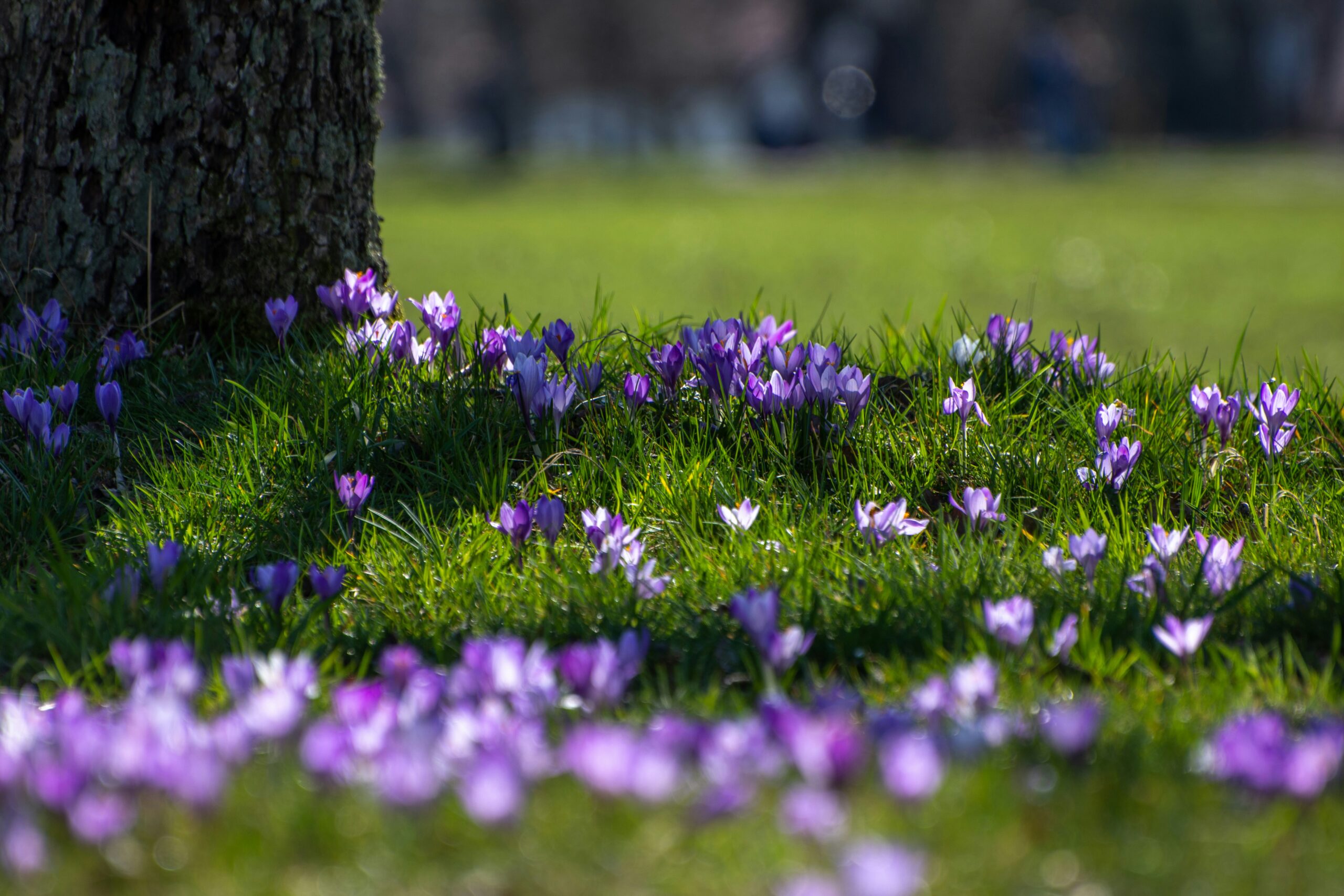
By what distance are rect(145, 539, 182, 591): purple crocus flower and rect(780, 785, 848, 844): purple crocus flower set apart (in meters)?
1.44

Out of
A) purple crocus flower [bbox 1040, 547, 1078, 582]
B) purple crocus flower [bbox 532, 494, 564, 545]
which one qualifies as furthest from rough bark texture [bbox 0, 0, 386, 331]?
purple crocus flower [bbox 1040, 547, 1078, 582]

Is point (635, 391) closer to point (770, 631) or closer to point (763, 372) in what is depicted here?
point (763, 372)

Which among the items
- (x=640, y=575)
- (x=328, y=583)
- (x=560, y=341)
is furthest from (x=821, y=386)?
(x=328, y=583)

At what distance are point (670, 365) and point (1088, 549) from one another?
1241 mm

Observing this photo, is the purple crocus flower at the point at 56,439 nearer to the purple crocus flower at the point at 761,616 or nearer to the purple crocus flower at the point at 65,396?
the purple crocus flower at the point at 65,396

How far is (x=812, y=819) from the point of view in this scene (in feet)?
5.51

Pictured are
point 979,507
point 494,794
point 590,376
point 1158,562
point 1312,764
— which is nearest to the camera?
point 494,794

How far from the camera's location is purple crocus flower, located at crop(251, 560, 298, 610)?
8.27ft

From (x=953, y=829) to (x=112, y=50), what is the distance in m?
3.28

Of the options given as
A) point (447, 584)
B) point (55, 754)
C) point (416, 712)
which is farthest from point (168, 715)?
point (447, 584)

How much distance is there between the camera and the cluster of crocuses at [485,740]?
170 centimetres

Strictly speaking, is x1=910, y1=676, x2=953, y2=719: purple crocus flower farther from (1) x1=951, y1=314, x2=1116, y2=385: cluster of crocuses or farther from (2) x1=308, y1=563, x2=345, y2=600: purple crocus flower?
(1) x1=951, y1=314, x2=1116, y2=385: cluster of crocuses

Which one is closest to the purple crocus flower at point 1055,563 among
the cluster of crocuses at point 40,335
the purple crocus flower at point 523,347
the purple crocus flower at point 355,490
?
the purple crocus flower at point 523,347

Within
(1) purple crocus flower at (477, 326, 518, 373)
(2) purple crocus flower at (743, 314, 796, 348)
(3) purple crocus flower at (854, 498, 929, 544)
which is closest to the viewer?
(3) purple crocus flower at (854, 498, 929, 544)
